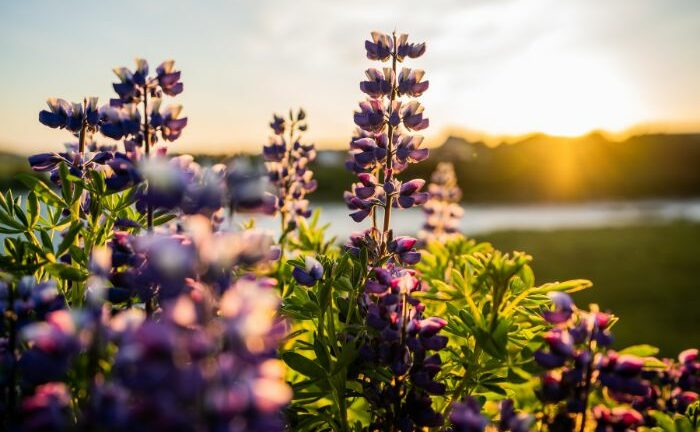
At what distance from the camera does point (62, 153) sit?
162cm

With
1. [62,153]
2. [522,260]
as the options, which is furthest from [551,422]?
[62,153]

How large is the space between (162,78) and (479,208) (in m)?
27.8

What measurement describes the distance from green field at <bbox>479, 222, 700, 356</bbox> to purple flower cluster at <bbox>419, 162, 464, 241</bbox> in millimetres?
2569

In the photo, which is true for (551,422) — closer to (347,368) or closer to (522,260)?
(522,260)

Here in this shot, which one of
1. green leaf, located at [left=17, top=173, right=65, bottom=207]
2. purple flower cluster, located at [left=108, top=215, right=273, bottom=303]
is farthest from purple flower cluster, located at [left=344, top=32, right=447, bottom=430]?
green leaf, located at [left=17, top=173, right=65, bottom=207]

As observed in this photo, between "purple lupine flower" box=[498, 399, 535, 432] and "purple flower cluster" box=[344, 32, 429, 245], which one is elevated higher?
"purple flower cluster" box=[344, 32, 429, 245]

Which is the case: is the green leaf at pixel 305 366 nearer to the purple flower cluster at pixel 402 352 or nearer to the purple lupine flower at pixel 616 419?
the purple flower cluster at pixel 402 352

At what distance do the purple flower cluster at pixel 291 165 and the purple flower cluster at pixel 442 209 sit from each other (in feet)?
3.59

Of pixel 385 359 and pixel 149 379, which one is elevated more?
pixel 149 379

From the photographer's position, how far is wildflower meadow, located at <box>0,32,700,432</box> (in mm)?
726

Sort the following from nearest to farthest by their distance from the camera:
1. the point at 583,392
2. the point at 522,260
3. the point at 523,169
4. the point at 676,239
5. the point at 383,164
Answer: the point at 583,392
the point at 522,260
the point at 383,164
the point at 676,239
the point at 523,169

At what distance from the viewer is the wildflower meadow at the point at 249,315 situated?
73cm

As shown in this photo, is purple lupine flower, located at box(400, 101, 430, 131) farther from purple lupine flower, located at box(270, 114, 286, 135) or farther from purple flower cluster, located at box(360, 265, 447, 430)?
purple lupine flower, located at box(270, 114, 286, 135)

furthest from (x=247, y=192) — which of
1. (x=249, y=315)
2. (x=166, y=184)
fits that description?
(x=249, y=315)
